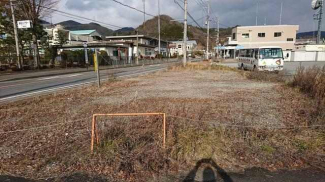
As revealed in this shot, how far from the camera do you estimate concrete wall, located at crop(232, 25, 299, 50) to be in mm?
51156

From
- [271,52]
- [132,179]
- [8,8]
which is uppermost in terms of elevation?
[8,8]

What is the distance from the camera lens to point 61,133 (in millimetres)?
4309

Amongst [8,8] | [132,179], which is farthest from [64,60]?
[132,179]

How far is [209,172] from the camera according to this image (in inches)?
124

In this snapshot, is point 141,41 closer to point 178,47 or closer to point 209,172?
point 178,47

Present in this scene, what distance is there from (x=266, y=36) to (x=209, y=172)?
57.9 m

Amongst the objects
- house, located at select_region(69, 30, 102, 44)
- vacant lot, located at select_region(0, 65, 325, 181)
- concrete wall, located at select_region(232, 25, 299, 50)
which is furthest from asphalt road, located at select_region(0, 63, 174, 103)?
concrete wall, located at select_region(232, 25, 299, 50)

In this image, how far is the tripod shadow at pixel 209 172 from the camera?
9.82 ft

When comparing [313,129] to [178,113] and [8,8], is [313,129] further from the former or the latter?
[8,8]

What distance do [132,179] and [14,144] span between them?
257 centimetres

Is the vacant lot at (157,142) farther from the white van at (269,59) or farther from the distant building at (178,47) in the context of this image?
Result: the distant building at (178,47)

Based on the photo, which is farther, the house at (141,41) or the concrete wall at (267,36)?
the house at (141,41)

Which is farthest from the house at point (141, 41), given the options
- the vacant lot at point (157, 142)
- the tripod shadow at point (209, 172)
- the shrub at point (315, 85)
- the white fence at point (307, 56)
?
the tripod shadow at point (209, 172)

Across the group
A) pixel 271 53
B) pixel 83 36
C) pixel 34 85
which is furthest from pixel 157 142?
pixel 83 36
